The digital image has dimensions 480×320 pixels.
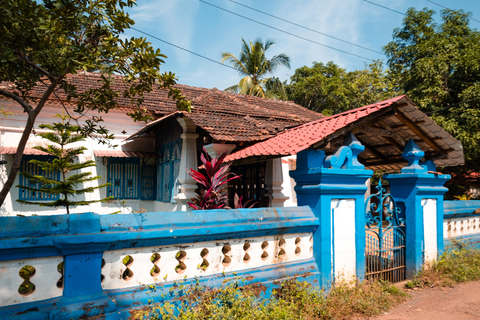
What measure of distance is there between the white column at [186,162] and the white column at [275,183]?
1.53 meters

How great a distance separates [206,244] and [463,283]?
3.97 m

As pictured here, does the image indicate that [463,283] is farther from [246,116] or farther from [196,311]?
[246,116]

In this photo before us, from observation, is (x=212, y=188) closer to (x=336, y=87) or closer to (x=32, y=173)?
(x=32, y=173)

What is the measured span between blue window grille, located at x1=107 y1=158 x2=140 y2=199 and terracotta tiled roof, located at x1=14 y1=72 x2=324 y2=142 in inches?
64.0

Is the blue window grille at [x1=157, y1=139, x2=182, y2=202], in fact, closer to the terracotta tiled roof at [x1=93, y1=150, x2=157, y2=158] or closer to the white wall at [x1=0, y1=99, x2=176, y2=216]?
the white wall at [x1=0, y1=99, x2=176, y2=216]

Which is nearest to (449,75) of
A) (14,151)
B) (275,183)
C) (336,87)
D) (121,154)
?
(336,87)

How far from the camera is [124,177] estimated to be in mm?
9953

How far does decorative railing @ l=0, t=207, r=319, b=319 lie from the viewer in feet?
7.52

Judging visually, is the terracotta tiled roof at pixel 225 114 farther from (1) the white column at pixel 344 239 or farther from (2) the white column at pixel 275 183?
(1) the white column at pixel 344 239

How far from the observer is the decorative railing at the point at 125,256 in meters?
2.29

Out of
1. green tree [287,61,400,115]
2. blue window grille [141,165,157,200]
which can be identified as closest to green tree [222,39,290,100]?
green tree [287,61,400,115]

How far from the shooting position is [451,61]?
10797 millimetres

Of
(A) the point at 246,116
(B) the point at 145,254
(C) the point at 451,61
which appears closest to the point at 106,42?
(B) the point at 145,254

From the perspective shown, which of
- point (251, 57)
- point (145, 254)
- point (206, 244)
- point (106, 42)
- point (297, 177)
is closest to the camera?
point (145, 254)
